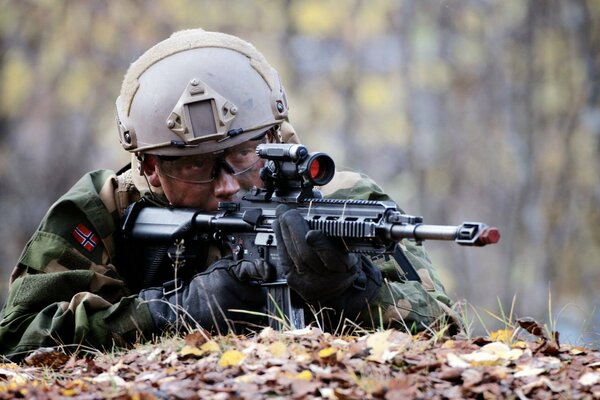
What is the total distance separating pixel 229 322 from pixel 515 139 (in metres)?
10.9

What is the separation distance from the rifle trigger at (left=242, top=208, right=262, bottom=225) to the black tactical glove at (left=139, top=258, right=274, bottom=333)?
20 cm

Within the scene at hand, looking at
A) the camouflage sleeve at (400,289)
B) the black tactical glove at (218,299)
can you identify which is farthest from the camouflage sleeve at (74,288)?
the camouflage sleeve at (400,289)

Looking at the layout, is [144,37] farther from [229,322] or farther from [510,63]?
[229,322]

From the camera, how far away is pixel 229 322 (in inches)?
224

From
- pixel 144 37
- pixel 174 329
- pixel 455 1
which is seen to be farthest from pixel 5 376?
pixel 455 1

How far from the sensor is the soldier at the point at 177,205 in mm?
5668

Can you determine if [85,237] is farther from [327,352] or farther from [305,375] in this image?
[305,375]

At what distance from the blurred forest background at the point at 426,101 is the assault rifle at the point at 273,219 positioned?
342 inches

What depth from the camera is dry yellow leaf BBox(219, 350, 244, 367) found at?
4.52m

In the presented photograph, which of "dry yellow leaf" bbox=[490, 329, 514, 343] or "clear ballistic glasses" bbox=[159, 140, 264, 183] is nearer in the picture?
"dry yellow leaf" bbox=[490, 329, 514, 343]

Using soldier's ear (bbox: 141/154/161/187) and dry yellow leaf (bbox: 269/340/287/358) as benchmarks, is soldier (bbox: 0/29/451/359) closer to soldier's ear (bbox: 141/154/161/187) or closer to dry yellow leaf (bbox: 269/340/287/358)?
soldier's ear (bbox: 141/154/161/187)

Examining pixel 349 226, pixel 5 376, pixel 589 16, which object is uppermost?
pixel 589 16

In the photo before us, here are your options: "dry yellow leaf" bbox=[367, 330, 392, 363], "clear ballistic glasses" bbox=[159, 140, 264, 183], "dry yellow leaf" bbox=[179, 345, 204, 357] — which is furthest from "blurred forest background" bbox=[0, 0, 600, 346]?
"dry yellow leaf" bbox=[367, 330, 392, 363]

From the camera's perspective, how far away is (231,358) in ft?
14.9
